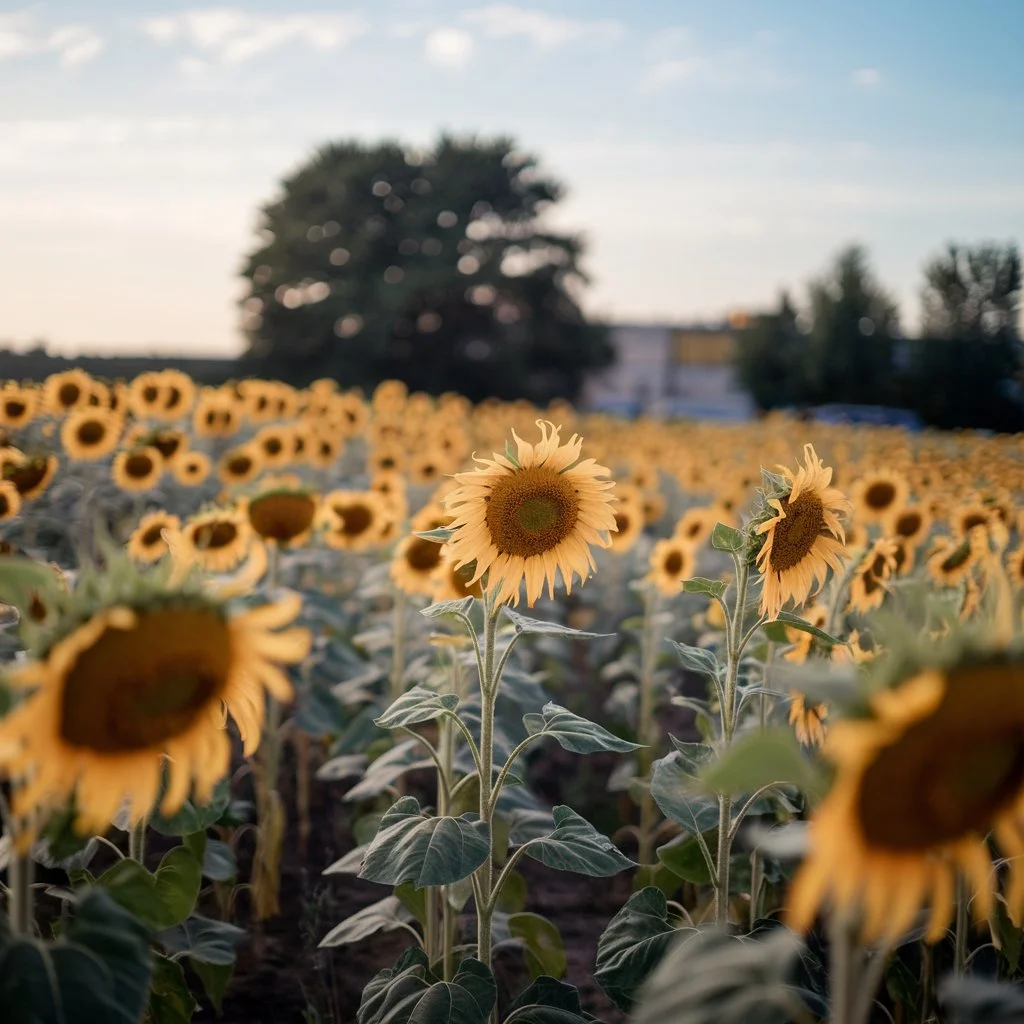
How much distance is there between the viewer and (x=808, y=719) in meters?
2.84

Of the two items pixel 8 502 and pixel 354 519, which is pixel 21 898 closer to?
pixel 8 502

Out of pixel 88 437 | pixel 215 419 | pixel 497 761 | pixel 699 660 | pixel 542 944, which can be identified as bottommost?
pixel 542 944

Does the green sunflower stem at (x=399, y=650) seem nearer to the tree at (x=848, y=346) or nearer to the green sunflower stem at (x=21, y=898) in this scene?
the green sunflower stem at (x=21, y=898)

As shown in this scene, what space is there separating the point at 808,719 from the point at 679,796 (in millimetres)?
652

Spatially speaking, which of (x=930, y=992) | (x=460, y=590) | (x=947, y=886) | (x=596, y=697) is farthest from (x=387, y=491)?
(x=947, y=886)

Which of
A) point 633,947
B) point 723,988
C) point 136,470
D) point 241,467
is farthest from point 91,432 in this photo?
point 723,988

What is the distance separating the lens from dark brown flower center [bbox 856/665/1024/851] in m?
1.05

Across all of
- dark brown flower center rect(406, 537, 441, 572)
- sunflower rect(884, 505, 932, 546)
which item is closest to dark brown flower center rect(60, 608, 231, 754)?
dark brown flower center rect(406, 537, 441, 572)

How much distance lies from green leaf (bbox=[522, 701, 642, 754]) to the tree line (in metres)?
31.9

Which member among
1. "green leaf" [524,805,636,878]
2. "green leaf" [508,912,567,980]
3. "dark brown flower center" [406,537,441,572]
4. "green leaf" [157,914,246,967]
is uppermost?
"dark brown flower center" [406,537,441,572]

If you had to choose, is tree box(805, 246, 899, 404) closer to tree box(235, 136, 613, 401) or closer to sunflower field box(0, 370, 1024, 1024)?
tree box(235, 136, 613, 401)

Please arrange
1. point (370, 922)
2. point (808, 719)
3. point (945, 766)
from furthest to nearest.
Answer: point (808, 719) < point (370, 922) < point (945, 766)

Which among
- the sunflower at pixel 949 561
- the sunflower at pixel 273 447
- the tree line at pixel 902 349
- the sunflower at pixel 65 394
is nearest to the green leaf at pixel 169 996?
the sunflower at pixel 949 561

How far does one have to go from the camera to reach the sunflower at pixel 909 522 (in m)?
5.03
